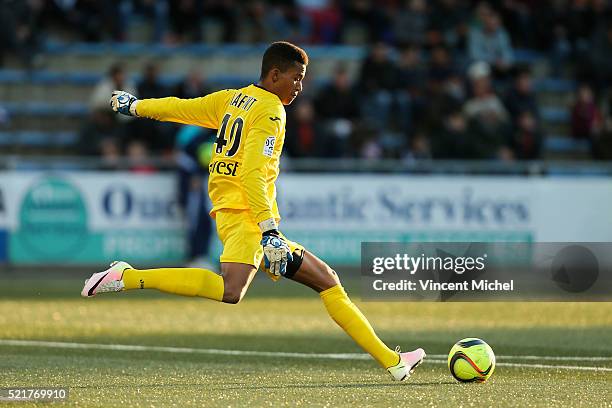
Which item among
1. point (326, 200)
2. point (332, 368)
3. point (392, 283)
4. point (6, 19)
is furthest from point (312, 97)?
point (332, 368)

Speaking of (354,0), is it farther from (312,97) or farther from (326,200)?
(326,200)

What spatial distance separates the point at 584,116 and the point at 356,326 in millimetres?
14089

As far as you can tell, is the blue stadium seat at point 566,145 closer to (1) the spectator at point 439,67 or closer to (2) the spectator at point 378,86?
(1) the spectator at point 439,67

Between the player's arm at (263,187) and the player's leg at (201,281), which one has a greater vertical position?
the player's arm at (263,187)

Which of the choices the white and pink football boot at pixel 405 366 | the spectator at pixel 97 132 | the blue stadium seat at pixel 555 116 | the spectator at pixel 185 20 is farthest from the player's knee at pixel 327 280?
the blue stadium seat at pixel 555 116

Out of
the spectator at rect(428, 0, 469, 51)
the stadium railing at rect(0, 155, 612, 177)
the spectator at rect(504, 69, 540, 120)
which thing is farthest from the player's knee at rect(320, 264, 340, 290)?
the spectator at rect(428, 0, 469, 51)

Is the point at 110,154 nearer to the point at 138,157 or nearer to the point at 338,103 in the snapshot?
the point at 138,157

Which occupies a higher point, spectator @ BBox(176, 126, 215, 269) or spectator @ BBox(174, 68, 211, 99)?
spectator @ BBox(174, 68, 211, 99)

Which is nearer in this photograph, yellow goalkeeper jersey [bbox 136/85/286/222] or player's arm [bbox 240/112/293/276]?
player's arm [bbox 240/112/293/276]

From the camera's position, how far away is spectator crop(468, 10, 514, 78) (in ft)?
71.5

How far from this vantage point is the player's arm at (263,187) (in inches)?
301

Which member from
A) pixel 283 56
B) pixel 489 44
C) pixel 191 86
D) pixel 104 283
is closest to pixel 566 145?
pixel 489 44

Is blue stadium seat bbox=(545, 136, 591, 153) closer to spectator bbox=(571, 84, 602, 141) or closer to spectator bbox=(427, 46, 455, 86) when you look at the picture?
spectator bbox=(571, 84, 602, 141)

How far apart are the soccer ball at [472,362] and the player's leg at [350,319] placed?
244mm
